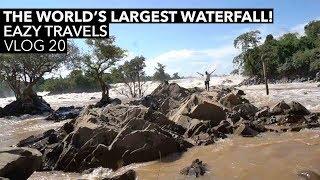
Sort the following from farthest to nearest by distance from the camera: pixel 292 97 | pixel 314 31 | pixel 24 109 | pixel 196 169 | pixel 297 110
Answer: pixel 314 31, pixel 24 109, pixel 292 97, pixel 297 110, pixel 196 169

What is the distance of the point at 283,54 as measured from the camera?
67750 mm

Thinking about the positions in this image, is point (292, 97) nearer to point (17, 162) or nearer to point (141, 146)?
point (141, 146)

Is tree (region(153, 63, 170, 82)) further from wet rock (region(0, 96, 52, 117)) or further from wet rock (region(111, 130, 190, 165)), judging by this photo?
wet rock (region(111, 130, 190, 165))

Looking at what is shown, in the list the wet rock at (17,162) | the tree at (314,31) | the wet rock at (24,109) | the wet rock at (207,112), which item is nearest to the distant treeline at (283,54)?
the tree at (314,31)

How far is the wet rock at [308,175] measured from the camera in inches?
403

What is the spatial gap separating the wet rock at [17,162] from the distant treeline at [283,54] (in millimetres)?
53670

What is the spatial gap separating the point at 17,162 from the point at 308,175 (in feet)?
24.4

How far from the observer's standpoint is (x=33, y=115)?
4069cm

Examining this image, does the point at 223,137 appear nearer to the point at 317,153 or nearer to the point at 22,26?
the point at 317,153

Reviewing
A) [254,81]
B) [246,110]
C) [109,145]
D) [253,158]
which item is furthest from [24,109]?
[254,81]

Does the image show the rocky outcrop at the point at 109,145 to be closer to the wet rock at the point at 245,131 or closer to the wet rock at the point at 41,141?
the wet rock at the point at 41,141

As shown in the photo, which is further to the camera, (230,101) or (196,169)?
(230,101)

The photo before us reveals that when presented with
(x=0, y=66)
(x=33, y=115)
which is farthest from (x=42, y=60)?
(x=33, y=115)

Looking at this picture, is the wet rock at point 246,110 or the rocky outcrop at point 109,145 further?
the wet rock at point 246,110
